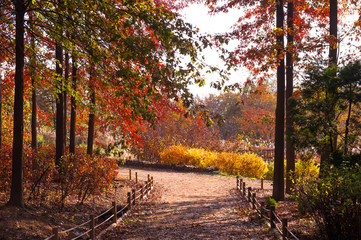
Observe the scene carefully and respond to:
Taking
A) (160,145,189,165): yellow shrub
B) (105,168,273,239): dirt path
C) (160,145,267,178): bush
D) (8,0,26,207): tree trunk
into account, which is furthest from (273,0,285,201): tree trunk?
(160,145,189,165): yellow shrub

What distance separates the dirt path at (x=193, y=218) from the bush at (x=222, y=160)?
5.60 m

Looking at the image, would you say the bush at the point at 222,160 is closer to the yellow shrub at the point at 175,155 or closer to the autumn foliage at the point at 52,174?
the yellow shrub at the point at 175,155

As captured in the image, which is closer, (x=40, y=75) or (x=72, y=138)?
(x=40, y=75)

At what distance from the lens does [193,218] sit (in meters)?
11.0

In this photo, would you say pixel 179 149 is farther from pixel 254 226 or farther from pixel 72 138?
pixel 254 226

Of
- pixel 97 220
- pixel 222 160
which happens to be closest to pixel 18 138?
pixel 97 220

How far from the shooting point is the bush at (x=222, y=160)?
2331 centimetres

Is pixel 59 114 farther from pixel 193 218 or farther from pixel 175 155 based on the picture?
pixel 175 155

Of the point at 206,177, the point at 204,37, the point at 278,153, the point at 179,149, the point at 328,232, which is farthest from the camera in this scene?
the point at 179,149

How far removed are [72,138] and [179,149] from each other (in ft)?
47.5

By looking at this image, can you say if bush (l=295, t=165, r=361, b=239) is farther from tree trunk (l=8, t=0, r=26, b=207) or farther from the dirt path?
tree trunk (l=8, t=0, r=26, b=207)

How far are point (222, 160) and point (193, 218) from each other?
14060 millimetres

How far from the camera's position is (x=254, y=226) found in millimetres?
9633

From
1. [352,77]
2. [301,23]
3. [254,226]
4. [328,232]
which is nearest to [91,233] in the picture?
[254,226]
